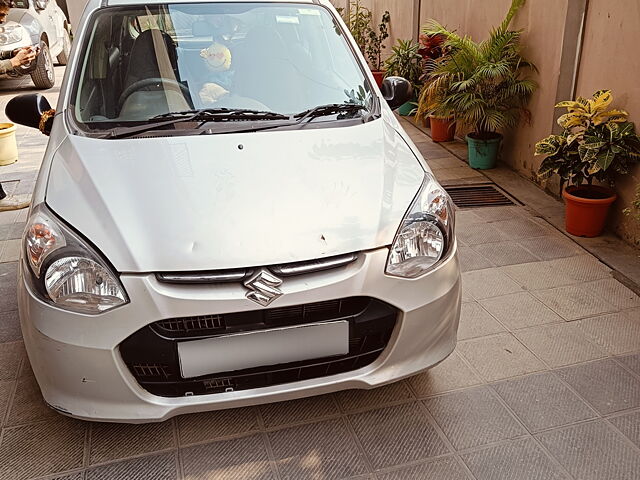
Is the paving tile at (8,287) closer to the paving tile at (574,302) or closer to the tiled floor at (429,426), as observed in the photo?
the tiled floor at (429,426)

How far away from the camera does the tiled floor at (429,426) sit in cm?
215

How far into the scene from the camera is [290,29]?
305 cm

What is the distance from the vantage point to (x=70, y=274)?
75.1 inches

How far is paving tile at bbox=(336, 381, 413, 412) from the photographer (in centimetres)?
245

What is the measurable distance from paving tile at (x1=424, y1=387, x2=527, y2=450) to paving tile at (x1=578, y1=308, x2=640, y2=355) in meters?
0.76

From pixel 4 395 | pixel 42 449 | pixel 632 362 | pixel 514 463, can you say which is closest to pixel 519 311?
pixel 632 362

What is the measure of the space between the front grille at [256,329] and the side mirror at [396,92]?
1574 millimetres

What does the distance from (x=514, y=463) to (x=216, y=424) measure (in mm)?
1135

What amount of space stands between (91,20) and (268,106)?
1095 mm

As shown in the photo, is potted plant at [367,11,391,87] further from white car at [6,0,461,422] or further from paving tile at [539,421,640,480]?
paving tile at [539,421,640,480]

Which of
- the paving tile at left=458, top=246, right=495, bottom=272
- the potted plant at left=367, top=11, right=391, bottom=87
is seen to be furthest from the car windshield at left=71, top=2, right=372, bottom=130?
the potted plant at left=367, top=11, right=391, bottom=87

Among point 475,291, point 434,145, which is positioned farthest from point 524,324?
point 434,145

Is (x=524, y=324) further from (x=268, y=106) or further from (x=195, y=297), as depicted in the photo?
(x=195, y=297)

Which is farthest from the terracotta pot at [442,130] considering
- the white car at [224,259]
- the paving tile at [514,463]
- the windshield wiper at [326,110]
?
the paving tile at [514,463]
